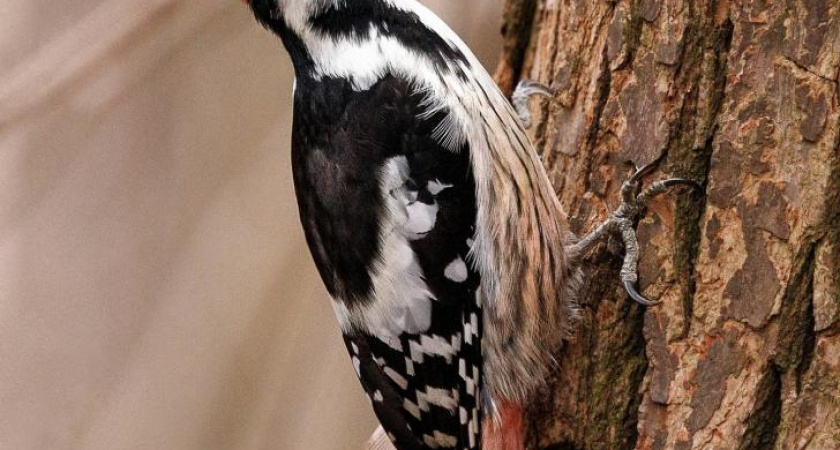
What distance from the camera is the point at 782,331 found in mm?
1469

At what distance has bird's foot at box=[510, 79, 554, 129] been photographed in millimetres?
2107

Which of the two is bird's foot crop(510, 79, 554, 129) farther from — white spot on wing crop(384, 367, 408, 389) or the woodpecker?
white spot on wing crop(384, 367, 408, 389)

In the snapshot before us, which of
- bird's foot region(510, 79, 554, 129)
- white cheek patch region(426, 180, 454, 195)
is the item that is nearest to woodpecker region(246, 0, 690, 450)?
white cheek patch region(426, 180, 454, 195)

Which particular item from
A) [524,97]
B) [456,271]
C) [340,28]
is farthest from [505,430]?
[340,28]

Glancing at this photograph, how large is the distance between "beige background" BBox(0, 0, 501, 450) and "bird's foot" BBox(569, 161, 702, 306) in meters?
1.01

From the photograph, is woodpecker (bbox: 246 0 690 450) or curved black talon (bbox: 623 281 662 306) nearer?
curved black talon (bbox: 623 281 662 306)

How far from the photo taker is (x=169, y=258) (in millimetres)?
3408

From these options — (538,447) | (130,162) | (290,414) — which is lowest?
(538,447)

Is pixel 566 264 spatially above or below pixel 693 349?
above

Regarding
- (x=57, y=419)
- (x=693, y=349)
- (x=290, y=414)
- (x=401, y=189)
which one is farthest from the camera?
(x=57, y=419)

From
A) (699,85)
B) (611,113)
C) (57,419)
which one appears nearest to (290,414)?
(57,419)

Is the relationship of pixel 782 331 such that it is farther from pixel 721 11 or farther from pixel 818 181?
pixel 721 11

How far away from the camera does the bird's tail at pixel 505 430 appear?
1.82 metres

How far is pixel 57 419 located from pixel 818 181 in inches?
112
